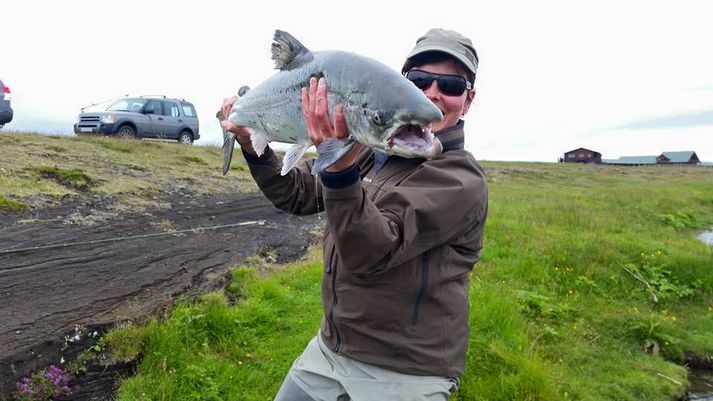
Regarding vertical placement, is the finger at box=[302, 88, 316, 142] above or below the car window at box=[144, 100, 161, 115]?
below

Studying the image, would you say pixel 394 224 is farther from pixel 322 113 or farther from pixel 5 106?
pixel 5 106

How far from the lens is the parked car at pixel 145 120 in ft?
65.6

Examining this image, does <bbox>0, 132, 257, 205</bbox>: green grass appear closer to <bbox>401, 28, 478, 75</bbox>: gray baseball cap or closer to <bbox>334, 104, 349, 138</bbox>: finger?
<bbox>401, 28, 478, 75</bbox>: gray baseball cap

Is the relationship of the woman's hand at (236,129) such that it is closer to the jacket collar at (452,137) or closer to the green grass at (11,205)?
the jacket collar at (452,137)

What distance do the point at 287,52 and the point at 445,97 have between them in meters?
0.87

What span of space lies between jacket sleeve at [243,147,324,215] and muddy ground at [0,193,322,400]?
8.73 feet

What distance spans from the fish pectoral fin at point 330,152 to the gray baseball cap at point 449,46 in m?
0.96

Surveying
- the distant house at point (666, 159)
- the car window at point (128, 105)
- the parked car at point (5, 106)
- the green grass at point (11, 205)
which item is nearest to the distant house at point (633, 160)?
the distant house at point (666, 159)

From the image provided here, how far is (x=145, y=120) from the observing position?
68.8 ft

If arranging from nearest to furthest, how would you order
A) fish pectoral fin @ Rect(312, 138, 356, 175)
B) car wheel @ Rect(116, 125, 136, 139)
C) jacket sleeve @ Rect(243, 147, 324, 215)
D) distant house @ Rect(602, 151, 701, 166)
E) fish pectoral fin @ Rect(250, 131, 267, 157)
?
fish pectoral fin @ Rect(312, 138, 356, 175) < fish pectoral fin @ Rect(250, 131, 267, 157) < jacket sleeve @ Rect(243, 147, 324, 215) < car wheel @ Rect(116, 125, 136, 139) < distant house @ Rect(602, 151, 701, 166)

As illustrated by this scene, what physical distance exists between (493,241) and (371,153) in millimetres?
7993

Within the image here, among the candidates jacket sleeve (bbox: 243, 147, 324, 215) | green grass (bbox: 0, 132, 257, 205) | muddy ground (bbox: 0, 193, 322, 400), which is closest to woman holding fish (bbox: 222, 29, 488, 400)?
jacket sleeve (bbox: 243, 147, 324, 215)

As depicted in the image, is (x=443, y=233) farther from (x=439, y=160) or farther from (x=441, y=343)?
(x=441, y=343)

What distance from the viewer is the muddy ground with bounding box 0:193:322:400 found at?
15.7 ft
